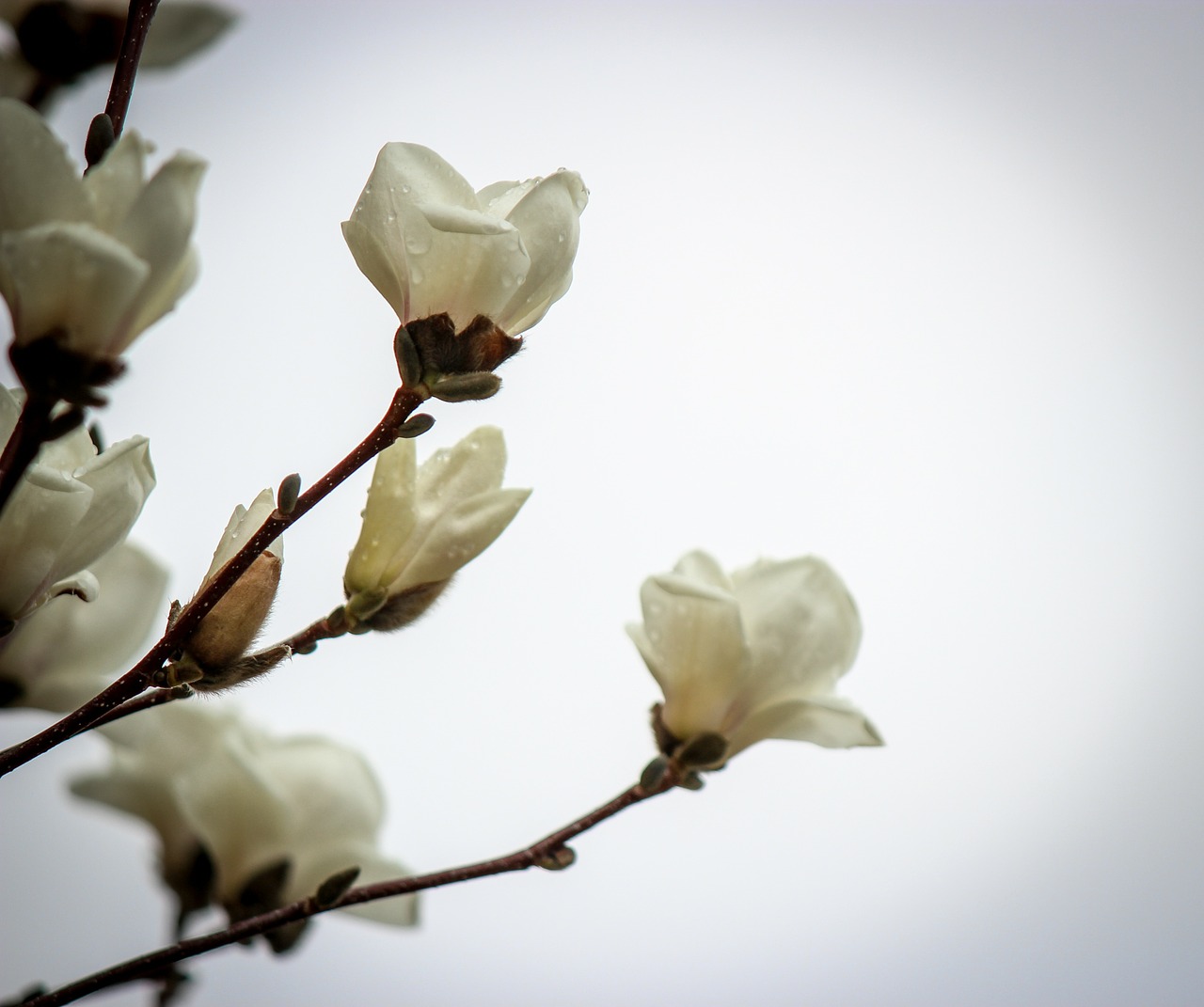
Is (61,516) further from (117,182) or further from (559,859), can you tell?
(559,859)

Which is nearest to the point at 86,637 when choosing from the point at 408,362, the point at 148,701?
the point at 148,701

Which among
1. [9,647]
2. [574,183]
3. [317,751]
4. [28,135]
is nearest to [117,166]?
[28,135]

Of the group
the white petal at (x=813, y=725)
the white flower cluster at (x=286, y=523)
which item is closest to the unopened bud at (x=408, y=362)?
the white flower cluster at (x=286, y=523)

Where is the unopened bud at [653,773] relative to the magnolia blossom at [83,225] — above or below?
below

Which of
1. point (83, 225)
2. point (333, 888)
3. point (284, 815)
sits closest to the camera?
point (83, 225)

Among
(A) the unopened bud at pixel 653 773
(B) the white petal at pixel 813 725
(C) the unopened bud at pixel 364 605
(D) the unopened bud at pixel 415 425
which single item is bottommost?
(A) the unopened bud at pixel 653 773

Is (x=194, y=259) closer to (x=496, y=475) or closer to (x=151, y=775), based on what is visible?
(x=496, y=475)

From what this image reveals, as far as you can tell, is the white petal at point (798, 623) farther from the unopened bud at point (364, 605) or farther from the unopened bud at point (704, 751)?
the unopened bud at point (364, 605)
